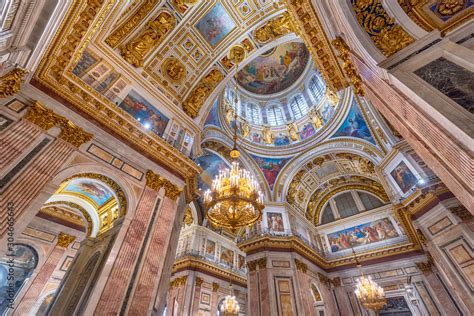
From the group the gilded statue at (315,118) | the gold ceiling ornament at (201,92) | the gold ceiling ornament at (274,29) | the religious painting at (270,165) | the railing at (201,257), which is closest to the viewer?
the gold ceiling ornament at (274,29)

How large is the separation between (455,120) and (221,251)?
49.0 ft

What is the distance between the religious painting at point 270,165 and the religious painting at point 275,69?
682cm

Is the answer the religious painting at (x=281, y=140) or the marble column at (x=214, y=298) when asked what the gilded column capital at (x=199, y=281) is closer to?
the marble column at (x=214, y=298)

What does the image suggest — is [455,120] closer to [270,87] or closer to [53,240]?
[53,240]

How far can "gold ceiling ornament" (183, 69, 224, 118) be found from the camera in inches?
369

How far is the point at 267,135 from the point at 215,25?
339 inches

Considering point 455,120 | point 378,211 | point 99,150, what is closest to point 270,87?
point 378,211

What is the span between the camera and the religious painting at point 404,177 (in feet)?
29.6

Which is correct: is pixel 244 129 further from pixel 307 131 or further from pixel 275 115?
pixel 307 131

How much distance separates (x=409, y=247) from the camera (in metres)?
12.0

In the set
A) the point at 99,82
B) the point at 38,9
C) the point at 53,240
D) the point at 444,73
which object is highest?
the point at 99,82

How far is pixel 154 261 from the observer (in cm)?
564

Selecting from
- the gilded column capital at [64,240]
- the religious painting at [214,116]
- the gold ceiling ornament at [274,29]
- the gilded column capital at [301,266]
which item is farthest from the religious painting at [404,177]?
the gilded column capital at [64,240]

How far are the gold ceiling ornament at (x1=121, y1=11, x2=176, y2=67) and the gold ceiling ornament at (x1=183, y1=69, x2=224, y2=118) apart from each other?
2.29m
